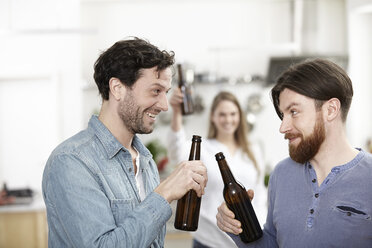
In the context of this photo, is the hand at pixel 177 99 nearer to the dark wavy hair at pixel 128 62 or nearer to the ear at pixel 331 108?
the dark wavy hair at pixel 128 62

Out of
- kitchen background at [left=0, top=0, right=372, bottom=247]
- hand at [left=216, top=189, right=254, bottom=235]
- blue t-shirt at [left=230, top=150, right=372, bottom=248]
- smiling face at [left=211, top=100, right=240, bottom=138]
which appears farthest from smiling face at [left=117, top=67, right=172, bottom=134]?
kitchen background at [left=0, top=0, right=372, bottom=247]

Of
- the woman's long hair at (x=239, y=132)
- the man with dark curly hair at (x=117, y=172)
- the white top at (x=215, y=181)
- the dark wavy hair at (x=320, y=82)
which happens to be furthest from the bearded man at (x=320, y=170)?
the woman's long hair at (x=239, y=132)

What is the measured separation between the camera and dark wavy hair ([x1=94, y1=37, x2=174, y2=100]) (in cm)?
149

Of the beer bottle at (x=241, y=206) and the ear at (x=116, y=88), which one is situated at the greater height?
the ear at (x=116, y=88)

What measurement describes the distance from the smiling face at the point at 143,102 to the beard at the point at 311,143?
1.42 feet

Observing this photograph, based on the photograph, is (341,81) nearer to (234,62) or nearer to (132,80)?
(132,80)

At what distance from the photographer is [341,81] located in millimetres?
1478

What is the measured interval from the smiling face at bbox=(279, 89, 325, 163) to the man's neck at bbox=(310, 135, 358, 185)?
0.10ft

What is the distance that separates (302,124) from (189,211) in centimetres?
47

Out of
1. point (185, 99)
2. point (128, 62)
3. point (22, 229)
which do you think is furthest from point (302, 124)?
point (22, 229)

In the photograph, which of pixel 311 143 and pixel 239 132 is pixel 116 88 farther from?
pixel 239 132

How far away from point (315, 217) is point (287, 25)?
504cm

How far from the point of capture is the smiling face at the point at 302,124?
4.83 ft

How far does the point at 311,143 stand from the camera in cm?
148
